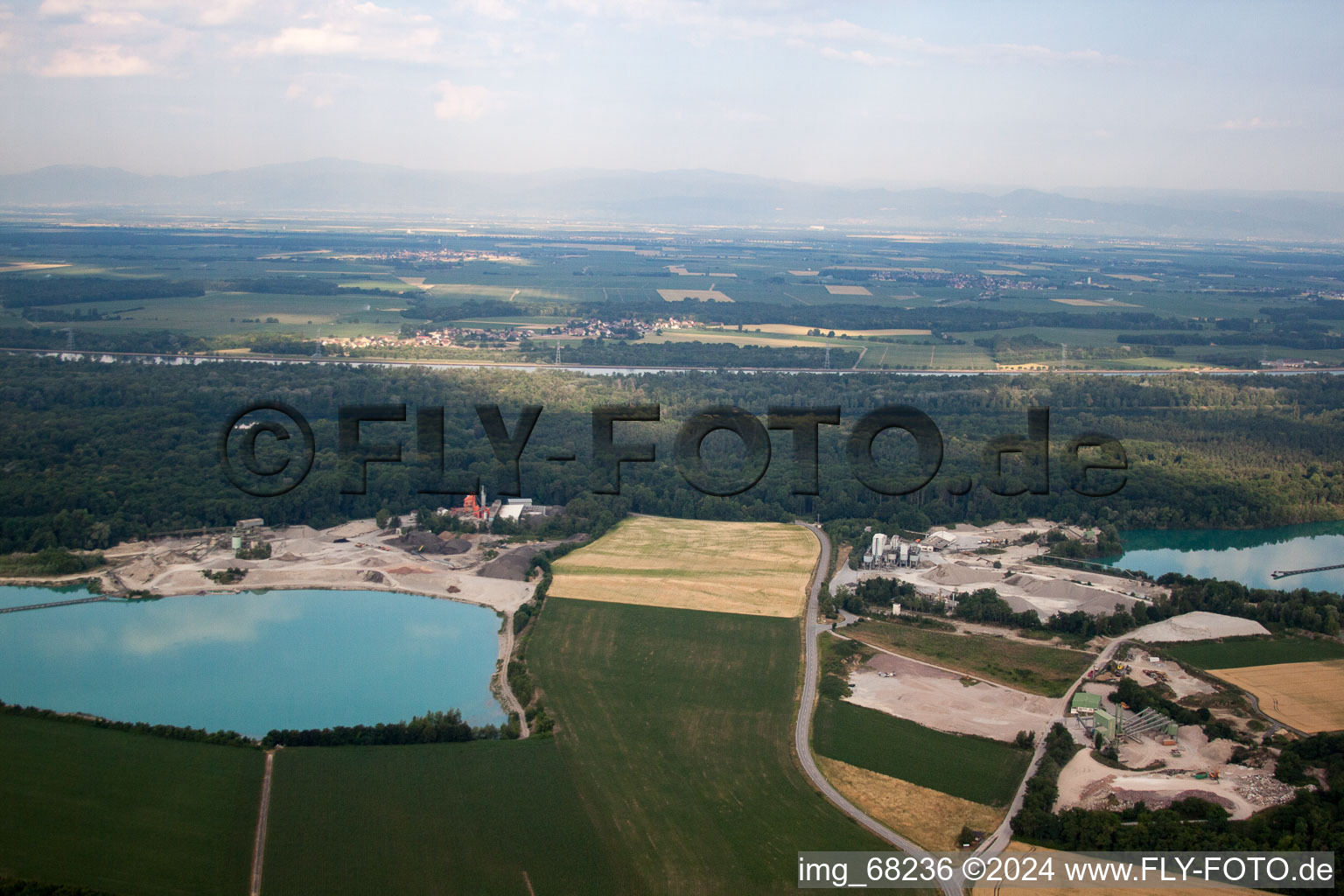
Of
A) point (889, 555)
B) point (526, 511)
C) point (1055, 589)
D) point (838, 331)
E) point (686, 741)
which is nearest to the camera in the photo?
point (686, 741)

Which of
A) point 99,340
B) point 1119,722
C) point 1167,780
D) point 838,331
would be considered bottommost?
point 1167,780

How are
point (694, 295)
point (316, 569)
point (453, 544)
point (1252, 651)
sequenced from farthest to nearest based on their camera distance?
point (694, 295) → point (453, 544) → point (316, 569) → point (1252, 651)

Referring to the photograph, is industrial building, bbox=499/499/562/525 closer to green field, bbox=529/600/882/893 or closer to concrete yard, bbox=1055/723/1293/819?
green field, bbox=529/600/882/893

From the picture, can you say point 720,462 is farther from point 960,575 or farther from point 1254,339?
point 1254,339

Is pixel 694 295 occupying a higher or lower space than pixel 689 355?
higher

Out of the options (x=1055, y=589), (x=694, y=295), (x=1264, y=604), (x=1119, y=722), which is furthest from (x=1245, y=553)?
(x=694, y=295)

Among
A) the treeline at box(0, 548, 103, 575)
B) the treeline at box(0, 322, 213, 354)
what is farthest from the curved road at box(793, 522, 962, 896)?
the treeline at box(0, 322, 213, 354)

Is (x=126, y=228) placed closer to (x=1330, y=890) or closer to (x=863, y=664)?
(x=863, y=664)
